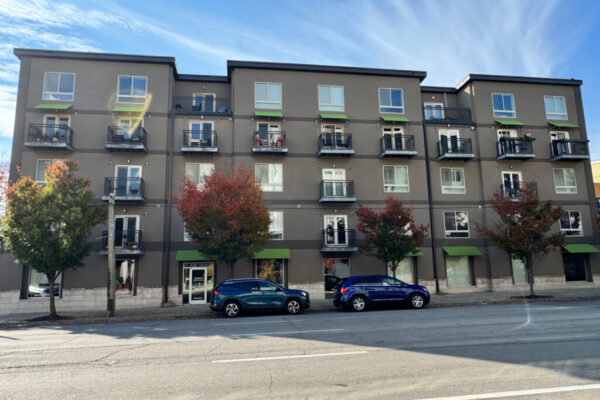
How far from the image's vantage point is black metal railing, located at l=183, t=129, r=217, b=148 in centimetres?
2116

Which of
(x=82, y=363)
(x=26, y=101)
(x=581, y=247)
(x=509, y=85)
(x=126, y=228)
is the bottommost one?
(x=82, y=363)

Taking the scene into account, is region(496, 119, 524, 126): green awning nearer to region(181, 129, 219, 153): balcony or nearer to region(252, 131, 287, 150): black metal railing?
region(252, 131, 287, 150): black metal railing

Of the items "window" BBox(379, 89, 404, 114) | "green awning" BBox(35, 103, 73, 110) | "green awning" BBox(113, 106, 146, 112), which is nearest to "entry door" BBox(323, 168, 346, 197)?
"window" BBox(379, 89, 404, 114)

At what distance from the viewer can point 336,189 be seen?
21594 millimetres

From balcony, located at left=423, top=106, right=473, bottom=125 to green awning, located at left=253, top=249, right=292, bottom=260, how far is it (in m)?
12.7

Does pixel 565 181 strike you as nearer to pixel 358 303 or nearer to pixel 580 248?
pixel 580 248

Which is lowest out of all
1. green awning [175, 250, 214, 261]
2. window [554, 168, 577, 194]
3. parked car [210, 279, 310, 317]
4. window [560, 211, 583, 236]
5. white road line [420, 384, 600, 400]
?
white road line [420, 384, 600, 400]

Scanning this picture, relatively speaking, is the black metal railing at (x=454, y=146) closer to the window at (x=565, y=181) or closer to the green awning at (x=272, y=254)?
the window at (x=565, y=181)

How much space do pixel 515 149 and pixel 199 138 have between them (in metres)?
19.8

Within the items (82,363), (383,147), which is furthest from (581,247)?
(82,363)

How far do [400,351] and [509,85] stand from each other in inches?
927

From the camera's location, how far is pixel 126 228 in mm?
19672

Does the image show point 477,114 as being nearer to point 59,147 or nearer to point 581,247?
point 581,247

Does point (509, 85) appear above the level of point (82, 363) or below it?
above
